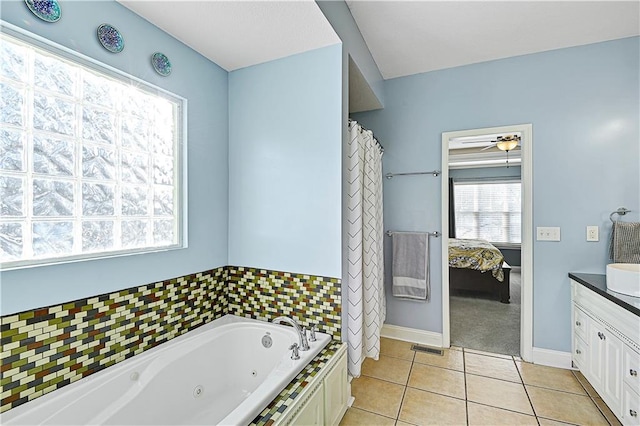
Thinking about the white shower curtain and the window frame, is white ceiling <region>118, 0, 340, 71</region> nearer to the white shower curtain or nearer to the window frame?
the white shower curtain

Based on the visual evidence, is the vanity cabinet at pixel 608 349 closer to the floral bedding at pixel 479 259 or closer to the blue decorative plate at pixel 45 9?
the floral bedding at pixel 479 259

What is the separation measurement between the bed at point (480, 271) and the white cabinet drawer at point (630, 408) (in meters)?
2.62

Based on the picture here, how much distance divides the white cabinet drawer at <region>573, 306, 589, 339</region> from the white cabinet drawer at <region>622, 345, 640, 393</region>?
548 mm

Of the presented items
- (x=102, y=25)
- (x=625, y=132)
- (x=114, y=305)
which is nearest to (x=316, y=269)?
(x=114, y=305)

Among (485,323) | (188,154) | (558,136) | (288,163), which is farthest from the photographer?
(485,323)

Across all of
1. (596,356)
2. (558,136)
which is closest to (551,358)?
(596,356)

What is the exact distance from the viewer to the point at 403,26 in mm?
2252

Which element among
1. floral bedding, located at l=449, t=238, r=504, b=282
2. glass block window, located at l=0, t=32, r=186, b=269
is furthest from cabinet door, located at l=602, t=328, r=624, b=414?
glass block window, located at l=0, t=32, r=186, b=269

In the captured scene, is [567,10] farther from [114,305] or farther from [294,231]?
[114,305]

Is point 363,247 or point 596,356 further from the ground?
point 363,247

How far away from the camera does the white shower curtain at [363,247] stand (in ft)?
6.80

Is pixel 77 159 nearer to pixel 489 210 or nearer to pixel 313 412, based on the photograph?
pixel 313 412

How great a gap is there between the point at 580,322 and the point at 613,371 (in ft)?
1.84

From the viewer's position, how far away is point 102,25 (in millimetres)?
1522
